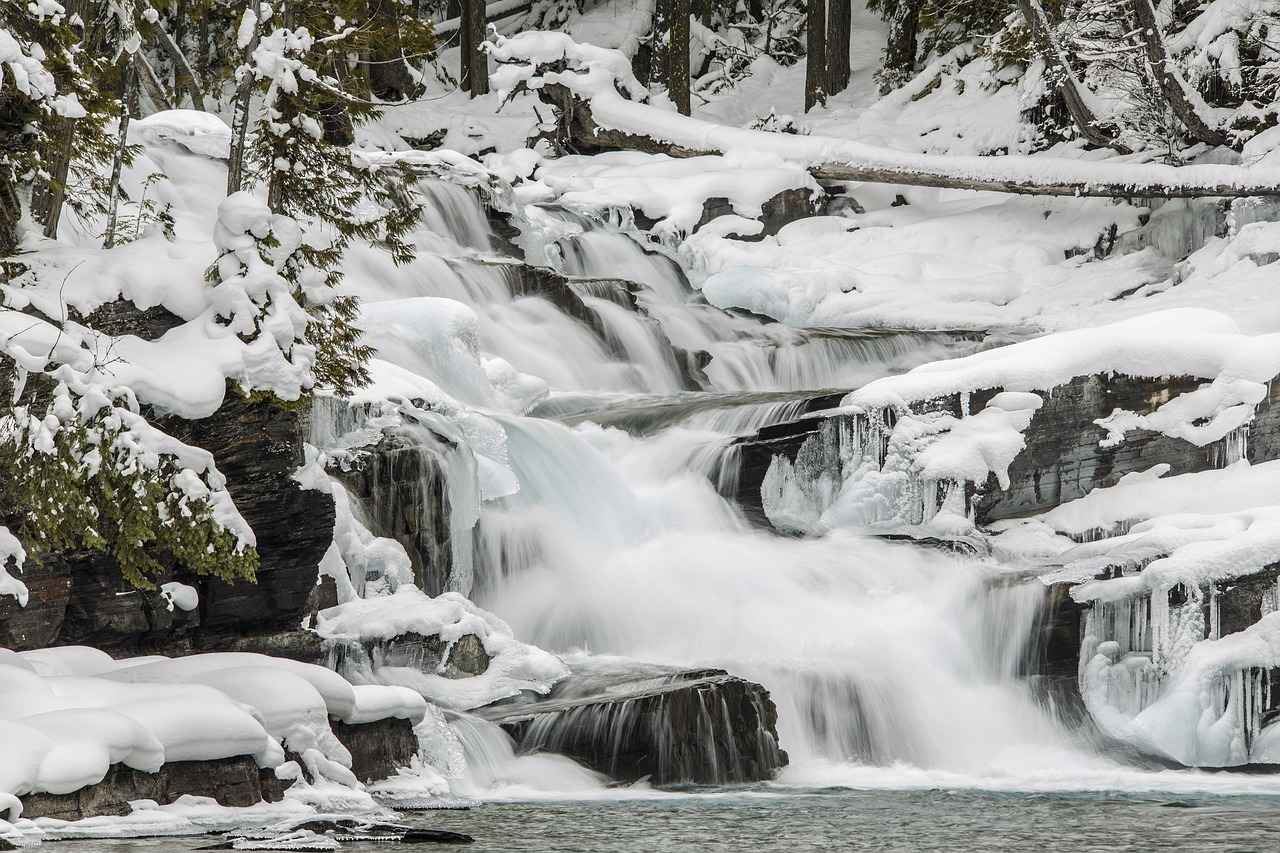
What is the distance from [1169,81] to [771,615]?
9271 mm

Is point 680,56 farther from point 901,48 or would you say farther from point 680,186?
point 901,48

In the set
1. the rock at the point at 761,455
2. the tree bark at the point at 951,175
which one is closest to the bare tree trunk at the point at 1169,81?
the tree bark at the point at 951,175

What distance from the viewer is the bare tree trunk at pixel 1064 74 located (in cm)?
1558

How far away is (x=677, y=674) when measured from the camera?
7.88 m

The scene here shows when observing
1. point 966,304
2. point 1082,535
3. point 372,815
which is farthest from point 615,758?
point 966,304

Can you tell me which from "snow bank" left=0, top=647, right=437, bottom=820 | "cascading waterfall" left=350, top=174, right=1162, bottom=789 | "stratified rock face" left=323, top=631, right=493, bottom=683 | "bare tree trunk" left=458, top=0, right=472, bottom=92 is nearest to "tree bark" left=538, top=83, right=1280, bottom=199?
"bare tree trunk" left=458, top=0, right=472, bottom=92

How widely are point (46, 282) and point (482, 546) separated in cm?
385

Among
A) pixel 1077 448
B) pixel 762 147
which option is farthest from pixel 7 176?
pixel 762 147

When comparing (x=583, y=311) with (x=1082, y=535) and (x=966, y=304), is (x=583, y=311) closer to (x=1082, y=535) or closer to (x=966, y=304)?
(x=966, y=304)

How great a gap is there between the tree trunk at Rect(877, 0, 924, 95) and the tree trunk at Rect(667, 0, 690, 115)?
354 cm

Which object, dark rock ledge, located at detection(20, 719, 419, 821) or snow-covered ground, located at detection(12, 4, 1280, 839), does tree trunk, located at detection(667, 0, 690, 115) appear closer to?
snow-covered ground, located at detection(12, 4, 1280, 839)

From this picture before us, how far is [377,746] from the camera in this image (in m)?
6.39

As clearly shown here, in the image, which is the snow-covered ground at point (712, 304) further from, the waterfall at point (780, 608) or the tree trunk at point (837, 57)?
the tree trunk at point (837, 57)

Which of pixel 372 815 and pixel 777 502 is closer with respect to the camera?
pixel 372 815
